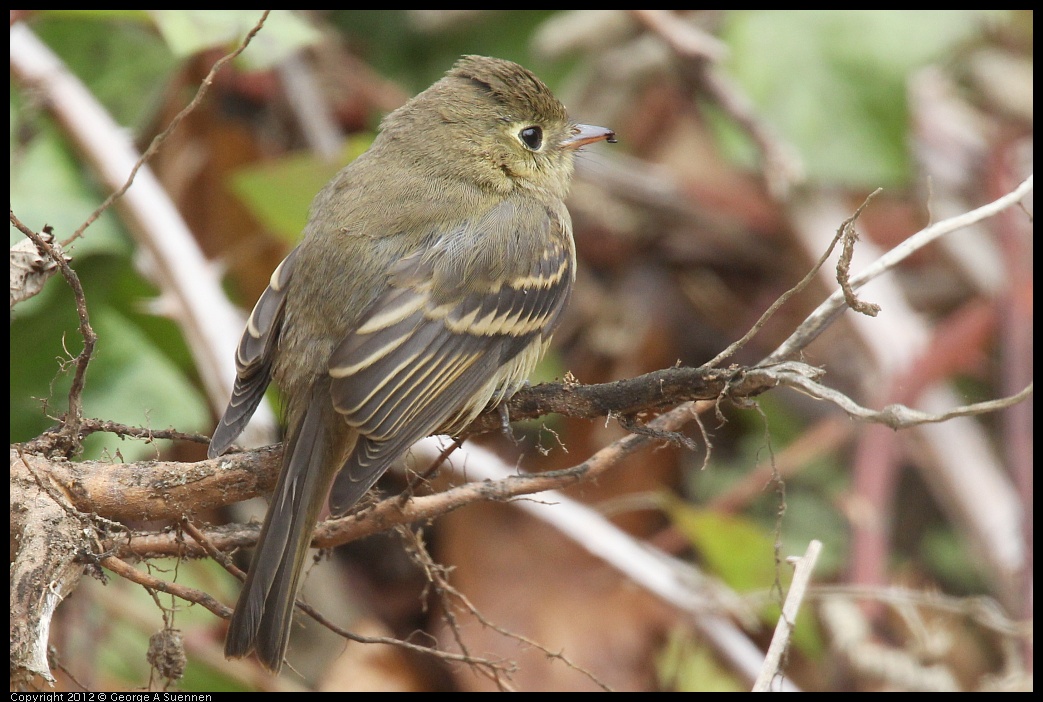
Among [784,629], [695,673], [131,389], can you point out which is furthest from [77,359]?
[695,673]

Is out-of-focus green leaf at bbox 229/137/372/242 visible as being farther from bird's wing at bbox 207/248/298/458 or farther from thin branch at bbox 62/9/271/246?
thin branch at bbox 62/9/271/246

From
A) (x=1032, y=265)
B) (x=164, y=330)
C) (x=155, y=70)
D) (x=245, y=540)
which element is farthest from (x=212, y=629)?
(x=1032, y=265)

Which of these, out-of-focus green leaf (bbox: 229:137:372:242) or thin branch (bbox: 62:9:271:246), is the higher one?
out-of-focus green leaf (bbox: 229:137:372:242)

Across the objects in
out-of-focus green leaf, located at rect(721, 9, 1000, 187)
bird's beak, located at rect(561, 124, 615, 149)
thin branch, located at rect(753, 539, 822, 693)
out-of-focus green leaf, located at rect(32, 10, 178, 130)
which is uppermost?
out-of-focus green leaf, located at rect(721, 9, 1000, 187)

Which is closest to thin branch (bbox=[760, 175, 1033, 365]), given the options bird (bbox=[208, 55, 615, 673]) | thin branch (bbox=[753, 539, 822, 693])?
thin branch (bbox=[753, 539, 822, 693])

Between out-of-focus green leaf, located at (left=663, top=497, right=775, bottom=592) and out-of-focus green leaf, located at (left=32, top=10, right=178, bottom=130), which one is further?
out-of-focus green leaf, located at (left=32, top=10, right=178, bottom=130)

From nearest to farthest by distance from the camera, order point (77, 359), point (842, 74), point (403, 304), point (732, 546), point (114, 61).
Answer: point (77, 359) < point (403, 304) < point (732, 546) < point (114, 61) < point (842, 74)

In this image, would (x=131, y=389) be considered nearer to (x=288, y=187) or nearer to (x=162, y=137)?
(x=288, y=187)
